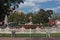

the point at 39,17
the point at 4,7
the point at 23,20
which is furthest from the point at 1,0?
the point at 23,20

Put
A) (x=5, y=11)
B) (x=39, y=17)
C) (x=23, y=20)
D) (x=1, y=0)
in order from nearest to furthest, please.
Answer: (x=1, y=0)
(x=5, y=11)
(x=39, y=17)
(x=23, y=20)

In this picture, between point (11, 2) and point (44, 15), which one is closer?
point (11, 2)

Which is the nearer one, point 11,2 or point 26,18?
point 11,2

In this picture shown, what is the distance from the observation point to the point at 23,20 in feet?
366

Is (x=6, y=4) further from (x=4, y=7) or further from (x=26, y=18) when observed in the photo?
(x=26, y=18)

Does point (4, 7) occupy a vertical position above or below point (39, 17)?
below

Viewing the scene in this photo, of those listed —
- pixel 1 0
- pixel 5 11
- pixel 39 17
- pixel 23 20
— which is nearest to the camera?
pixel 1 0

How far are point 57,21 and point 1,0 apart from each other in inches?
3554

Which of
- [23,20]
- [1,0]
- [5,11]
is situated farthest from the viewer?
[23,20]

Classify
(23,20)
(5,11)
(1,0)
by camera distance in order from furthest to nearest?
(23,20)
(5,11)
(1,0)

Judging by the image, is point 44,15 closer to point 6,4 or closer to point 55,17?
point 55,17

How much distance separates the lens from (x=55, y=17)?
108m

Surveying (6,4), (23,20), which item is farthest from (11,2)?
(23,20)

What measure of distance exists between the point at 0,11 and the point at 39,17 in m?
85.4
